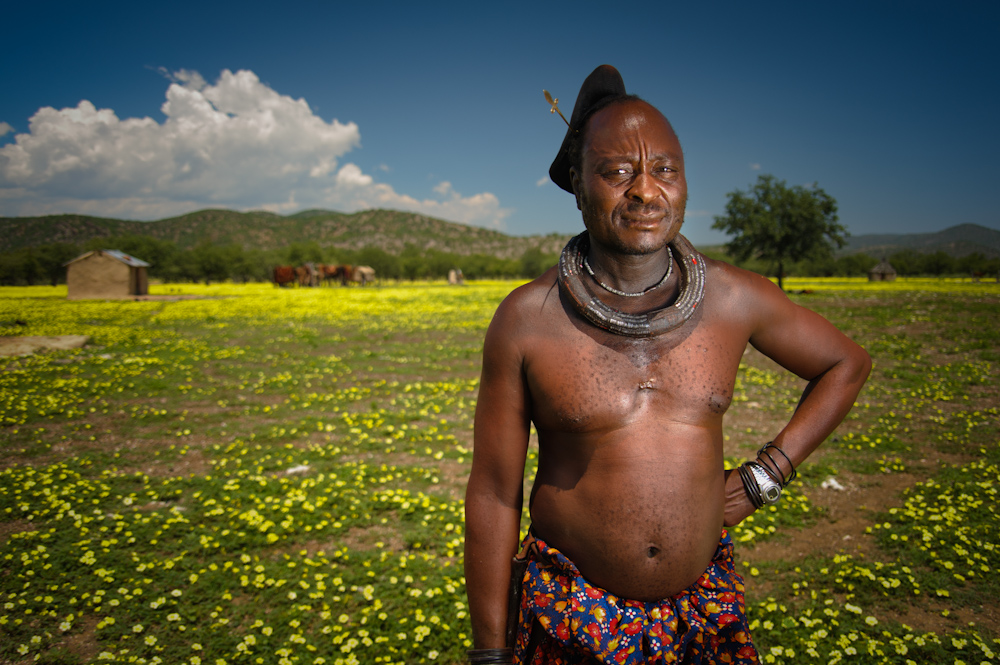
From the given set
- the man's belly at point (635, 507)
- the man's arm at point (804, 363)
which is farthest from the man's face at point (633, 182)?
the man's belly at point (635, 507)

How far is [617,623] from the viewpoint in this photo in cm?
163

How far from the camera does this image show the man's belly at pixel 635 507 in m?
1.69

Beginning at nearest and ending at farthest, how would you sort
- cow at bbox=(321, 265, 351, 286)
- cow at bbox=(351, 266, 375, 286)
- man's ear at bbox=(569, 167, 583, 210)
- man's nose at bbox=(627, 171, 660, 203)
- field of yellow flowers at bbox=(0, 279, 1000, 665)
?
man's nose at bbox=(627, 171, 660, 203) < man's ear at bbox=(569, 167, 583, 210) < field of yellow flowers at bbox=(0, 279, 1000, 665) < cow at bbox=(321, 265, 351, 286) < cow at bbox=(351, 266, 375, 286)

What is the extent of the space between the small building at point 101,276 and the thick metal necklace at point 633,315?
4211 centimetres

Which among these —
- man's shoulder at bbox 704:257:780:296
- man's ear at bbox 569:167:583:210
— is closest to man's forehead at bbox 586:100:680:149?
man's ear at bbox 569:167:583:210

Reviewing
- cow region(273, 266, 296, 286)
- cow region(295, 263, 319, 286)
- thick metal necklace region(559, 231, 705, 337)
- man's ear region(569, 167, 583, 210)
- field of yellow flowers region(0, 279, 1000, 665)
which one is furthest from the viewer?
cow region(295, 263, 319, 286)

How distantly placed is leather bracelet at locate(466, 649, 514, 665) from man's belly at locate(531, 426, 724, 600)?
42 centimetres

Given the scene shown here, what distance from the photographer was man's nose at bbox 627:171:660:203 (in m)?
1.57

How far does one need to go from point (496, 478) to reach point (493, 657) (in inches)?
25.6

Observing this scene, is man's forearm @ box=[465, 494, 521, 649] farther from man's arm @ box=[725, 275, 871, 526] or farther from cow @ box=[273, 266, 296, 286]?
cow @ box=[273, 266, 296, 286]

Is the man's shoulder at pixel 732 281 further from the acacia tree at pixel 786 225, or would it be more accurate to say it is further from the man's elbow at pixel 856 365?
the acacia tree at pixel 786 225

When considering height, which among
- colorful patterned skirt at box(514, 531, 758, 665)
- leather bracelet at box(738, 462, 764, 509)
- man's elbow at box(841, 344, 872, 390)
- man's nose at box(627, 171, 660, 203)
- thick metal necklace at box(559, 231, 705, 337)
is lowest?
colorful patterned skirt at box(514, 531, 758, 665)

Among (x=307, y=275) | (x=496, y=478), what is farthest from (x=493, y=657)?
(x=307, y=275)

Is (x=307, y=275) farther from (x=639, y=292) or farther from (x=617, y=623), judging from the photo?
(x=617, y=623)
